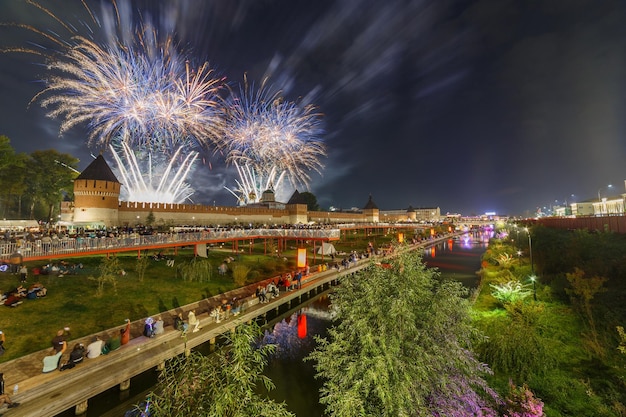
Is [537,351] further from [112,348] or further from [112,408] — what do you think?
[112,348]

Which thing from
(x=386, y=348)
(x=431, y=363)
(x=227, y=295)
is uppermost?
(x=386, y=348)

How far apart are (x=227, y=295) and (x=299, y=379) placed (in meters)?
11.8

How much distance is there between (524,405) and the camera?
9.16 meters

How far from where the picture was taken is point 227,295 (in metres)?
25.0

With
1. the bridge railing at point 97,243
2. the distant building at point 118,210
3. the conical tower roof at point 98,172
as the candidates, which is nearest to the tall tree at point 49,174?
the distant building at point 118,210

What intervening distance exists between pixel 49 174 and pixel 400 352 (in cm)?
7382

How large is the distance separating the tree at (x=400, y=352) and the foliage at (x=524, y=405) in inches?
30.0

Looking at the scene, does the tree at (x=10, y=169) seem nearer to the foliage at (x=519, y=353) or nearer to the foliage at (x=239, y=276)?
the foliage at (x=239, y=276)

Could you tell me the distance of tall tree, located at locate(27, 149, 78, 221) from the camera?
183 feet

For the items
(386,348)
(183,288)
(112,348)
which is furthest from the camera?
(183,288)

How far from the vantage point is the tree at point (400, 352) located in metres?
8.30

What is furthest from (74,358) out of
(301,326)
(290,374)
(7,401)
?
(301,326)

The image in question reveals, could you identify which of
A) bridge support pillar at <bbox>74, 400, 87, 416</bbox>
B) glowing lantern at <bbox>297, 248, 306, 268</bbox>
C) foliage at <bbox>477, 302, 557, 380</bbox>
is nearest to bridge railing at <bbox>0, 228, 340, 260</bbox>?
glowing lantern at <bbox>297, 248, 306, 268</bbox>

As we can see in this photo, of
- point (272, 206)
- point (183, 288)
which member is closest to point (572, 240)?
point (183, 288)
